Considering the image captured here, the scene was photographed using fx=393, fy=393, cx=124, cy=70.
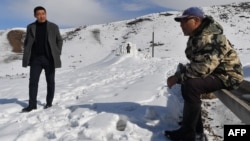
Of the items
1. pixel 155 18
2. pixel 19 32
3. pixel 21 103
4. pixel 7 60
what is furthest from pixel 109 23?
pixel 21 103

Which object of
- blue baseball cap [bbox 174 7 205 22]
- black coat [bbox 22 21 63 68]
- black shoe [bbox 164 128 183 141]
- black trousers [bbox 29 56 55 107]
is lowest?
black shoe [bbox 164 128 183 141]

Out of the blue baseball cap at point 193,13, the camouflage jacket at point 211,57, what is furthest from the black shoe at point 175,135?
the blue baseball cap at point 193,13

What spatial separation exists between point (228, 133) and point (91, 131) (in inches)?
66.5

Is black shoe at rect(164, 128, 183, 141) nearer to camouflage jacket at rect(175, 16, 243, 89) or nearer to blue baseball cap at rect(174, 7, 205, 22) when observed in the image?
camouflage jacket at rect(175, 16, 243, 89)

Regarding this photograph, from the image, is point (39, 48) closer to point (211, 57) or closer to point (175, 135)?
point (175, 135)

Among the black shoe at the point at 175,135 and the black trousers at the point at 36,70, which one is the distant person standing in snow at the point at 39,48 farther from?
the black shoe at the point at 175,135

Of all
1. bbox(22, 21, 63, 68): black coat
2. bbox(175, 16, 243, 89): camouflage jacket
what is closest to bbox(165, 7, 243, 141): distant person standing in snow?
bbox(175, 16, 243, 89): camouflage jacket

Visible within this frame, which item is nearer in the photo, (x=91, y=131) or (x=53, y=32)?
(x=91, y=131)

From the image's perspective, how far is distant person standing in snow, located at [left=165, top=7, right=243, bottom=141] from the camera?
15.0 feet

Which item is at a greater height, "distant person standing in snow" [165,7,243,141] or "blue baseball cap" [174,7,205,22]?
"blue baseball cap" [174,7,205,22]

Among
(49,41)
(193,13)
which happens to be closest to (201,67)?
(193,13)

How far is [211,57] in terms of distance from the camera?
4.54 meters

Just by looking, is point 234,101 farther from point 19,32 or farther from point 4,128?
point 19,32

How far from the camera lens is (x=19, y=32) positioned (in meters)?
67.7
